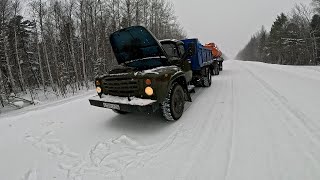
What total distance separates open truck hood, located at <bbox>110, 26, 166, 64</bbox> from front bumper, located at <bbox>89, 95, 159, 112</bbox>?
1590 mm

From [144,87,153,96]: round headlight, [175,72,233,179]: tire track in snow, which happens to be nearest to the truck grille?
[144,87,153,96]: round headlight

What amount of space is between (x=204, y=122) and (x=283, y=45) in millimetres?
49618

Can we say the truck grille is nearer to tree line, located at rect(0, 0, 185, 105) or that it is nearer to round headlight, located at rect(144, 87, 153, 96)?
round headlight, located at rect(144, 87, 153, 96)

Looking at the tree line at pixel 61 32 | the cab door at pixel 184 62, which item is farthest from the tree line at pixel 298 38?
the cab door at pixel 184 62

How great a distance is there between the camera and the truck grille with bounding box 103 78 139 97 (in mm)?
4664

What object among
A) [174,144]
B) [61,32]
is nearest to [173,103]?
[174,144]

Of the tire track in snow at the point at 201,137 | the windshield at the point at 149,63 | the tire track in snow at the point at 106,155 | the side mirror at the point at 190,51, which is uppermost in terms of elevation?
the side mirror at the point at 190,51

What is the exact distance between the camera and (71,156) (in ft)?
12.0

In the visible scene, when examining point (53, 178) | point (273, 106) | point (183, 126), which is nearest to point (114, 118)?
point (183, 126)

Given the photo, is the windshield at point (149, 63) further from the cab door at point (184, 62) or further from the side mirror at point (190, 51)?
the side mirror at point (190, 51)

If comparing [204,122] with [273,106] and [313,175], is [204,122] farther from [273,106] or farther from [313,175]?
[313,175]

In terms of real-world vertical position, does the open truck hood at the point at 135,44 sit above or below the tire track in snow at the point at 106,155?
above

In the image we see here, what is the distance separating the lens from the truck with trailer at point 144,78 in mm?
4527

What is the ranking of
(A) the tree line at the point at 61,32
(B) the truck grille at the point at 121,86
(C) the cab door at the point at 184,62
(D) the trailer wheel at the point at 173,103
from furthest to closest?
(A) the tree line at the point at 61,32 < (C) the cab door at the point at 184,62 < (D) the trailer wheel at the point at 173,103 < (B) the truck grille at the point at 121,86
